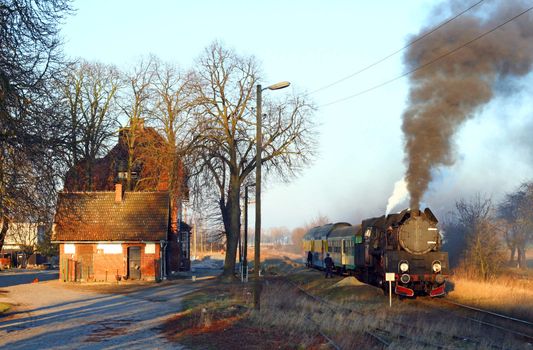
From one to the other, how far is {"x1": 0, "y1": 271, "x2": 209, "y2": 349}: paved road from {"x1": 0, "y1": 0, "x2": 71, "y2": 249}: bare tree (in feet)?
11.4

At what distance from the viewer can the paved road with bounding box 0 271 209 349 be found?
14547 mm

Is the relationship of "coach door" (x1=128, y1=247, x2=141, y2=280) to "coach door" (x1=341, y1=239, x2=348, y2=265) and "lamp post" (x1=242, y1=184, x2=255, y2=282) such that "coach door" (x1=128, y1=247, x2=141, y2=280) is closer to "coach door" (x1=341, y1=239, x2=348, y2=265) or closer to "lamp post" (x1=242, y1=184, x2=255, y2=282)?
"lamp post" (x1=242, y1=184, x2=255, y2=282)

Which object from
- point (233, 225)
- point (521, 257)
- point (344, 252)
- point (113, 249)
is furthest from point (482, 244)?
point (521, 257)

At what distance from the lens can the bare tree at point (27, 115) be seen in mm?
14078

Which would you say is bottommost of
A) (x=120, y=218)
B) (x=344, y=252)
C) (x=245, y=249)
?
(x=245, y=249)

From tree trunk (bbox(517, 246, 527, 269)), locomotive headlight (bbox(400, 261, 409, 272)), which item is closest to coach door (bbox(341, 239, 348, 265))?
locomotive headlight (bbox(400, 261, 409, 272))

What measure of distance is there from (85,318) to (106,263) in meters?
17.8

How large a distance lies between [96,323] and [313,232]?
34483 mm

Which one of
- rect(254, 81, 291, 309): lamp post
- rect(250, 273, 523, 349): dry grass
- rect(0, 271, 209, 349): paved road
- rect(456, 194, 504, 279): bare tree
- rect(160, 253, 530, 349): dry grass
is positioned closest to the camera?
rect(160, 253, 530, 349): dry grass

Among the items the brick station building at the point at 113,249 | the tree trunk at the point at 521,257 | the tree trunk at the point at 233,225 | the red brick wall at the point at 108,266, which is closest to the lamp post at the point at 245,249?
the tree trunk at the point at 233,225

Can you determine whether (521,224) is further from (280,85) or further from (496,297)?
(280,85)

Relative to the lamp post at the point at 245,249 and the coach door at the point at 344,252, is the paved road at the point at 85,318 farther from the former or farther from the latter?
the coach door at the point at 344,252

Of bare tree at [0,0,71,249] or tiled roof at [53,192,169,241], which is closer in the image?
bare tree at [0,0,71,249]

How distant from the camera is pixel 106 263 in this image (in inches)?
1458
